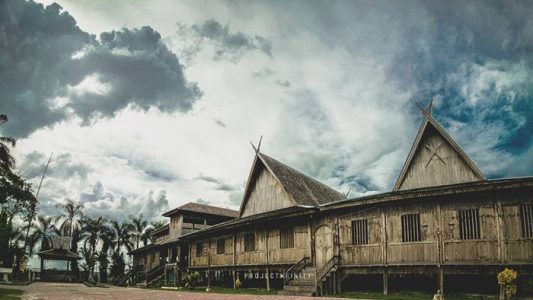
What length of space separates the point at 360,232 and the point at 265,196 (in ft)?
35.9

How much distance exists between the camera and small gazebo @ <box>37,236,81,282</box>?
168 feet

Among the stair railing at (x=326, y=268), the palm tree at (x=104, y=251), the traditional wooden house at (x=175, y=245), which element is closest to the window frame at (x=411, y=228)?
the stair railing at (x=326, y=268)

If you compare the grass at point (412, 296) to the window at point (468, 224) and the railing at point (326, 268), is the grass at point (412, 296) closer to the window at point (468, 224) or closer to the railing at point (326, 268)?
the railing at point (326, 268)

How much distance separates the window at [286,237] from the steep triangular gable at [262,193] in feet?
11.4

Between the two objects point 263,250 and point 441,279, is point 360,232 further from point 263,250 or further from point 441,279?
point 263,250

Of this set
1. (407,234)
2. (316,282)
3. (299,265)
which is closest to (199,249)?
(299,265)

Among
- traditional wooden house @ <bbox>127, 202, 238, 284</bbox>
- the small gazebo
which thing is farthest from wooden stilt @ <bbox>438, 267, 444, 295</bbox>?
the small gazebo

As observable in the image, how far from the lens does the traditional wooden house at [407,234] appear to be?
15.8 m

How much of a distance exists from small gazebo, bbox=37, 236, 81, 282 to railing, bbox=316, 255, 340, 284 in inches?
1652

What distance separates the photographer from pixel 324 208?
2161 centimetres

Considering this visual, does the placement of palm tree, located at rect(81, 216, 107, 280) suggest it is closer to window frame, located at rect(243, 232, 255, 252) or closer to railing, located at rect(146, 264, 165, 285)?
railing, located at rect(146, 264, 165, 285)

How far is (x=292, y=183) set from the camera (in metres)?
29.9

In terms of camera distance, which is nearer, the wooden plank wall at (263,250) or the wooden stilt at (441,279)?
the wooden stilt at (441,279)

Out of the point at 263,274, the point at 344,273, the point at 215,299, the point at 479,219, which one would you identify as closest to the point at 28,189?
the point at 263,274
